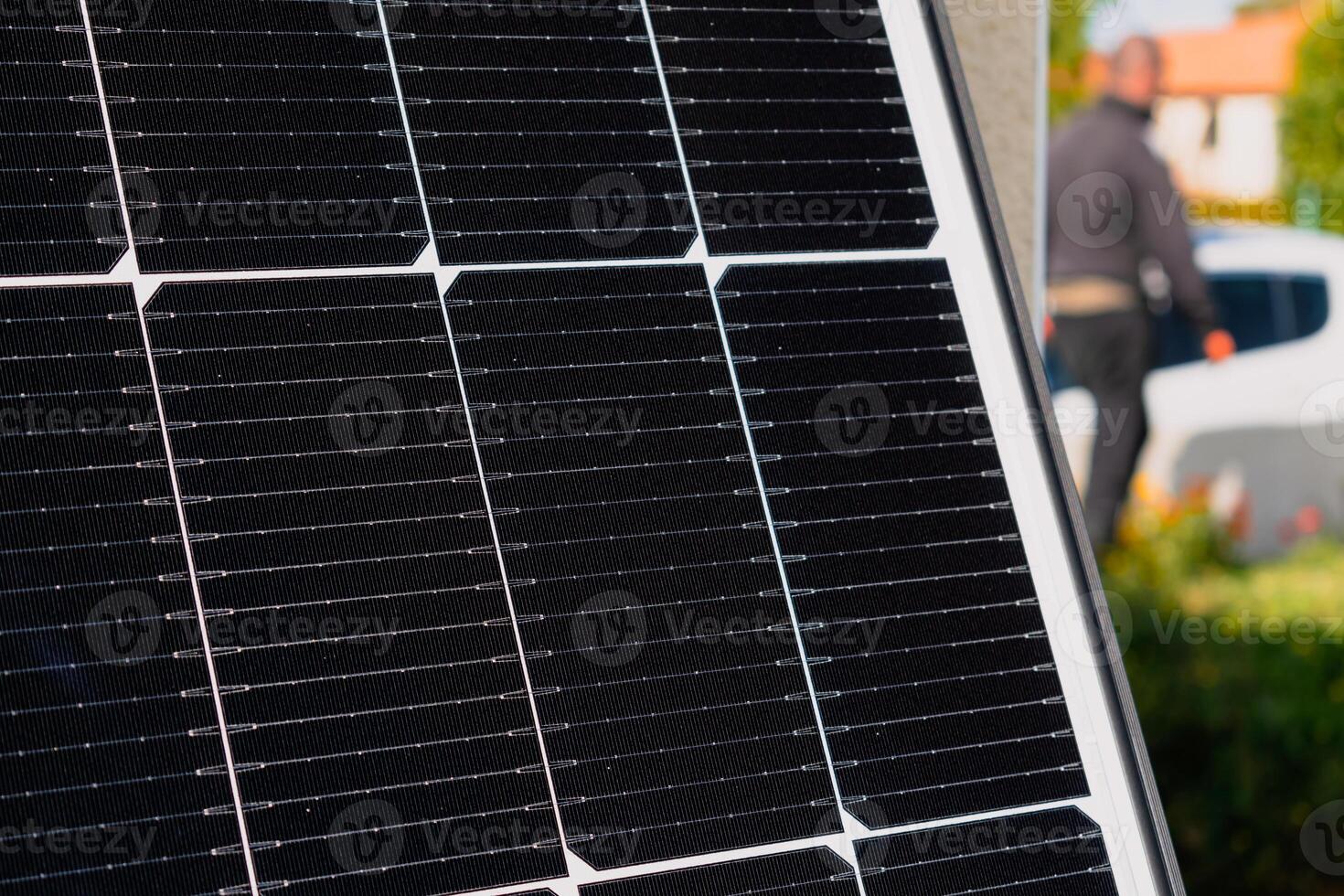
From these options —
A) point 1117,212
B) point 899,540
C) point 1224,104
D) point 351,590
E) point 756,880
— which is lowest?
point 756,880

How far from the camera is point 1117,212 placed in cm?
863

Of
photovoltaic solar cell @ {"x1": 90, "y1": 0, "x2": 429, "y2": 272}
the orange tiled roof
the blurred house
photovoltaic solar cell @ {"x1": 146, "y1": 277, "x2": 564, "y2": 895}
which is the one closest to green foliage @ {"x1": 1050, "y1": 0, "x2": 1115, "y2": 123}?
the blurred house

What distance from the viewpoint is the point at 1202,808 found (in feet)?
22.6

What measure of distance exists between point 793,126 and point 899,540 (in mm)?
1031

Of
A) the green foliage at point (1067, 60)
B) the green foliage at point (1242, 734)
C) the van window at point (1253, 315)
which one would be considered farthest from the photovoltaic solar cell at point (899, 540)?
the green foliage at point (1067, 60)

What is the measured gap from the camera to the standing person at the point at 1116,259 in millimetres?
8633

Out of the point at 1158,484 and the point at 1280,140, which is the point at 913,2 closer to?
the point at 1158,484

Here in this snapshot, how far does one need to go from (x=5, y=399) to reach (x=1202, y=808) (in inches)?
242

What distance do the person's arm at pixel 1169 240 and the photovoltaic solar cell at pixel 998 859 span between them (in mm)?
6292

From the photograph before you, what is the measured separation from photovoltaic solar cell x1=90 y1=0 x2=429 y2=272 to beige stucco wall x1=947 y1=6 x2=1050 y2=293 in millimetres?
2296

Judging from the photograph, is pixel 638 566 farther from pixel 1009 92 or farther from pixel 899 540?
pixel 1009 92

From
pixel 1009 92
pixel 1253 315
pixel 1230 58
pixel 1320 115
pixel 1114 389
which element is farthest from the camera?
pixel 1230 58

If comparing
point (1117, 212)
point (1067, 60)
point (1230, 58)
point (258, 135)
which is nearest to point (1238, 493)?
point (1117, 212)

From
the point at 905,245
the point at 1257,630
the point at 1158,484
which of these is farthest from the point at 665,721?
the point at 1158,484
